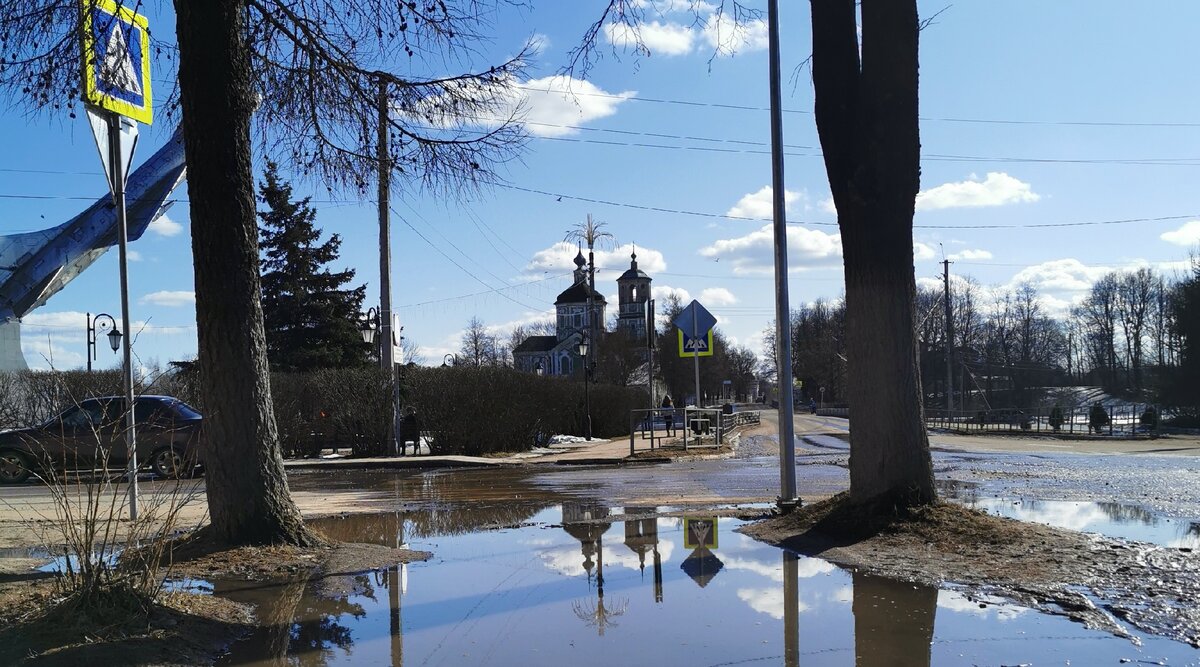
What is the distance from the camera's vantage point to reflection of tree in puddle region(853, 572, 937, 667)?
195 inches

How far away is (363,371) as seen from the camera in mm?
26031

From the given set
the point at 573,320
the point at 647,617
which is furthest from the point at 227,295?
the point at 573,320

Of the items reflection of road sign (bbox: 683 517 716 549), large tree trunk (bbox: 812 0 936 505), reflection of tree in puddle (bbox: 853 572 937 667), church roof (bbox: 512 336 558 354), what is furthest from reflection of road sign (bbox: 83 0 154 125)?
church roof (bbox: 512 336 558 354)

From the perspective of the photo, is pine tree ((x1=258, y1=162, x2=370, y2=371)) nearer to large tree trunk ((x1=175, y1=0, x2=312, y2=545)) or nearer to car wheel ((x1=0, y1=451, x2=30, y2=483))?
car wheel ((x1=0, y1=451, x2=30, y2=483))

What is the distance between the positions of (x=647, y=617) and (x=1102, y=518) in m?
6.42

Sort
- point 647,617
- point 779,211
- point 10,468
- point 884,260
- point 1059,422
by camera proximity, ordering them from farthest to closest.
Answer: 1. point 1059,422
2. point 10,468
3. point 779,211
4. point 884,260
5. point 647,617

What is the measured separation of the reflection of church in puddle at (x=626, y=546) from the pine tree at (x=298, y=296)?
33.7m

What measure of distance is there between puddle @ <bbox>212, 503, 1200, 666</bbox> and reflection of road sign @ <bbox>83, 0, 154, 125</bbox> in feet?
16.5

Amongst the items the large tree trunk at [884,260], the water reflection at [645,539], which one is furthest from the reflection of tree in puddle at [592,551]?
the large tree trunk at [884,260]

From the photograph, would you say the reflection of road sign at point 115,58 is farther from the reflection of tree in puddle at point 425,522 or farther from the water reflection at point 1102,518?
the water reflection at point 1102,518

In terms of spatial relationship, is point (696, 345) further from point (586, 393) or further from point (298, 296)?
point (298, 296)

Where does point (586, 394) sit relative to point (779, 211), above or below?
below

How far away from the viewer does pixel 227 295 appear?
7789mm

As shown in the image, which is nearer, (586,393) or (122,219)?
(122,219)
